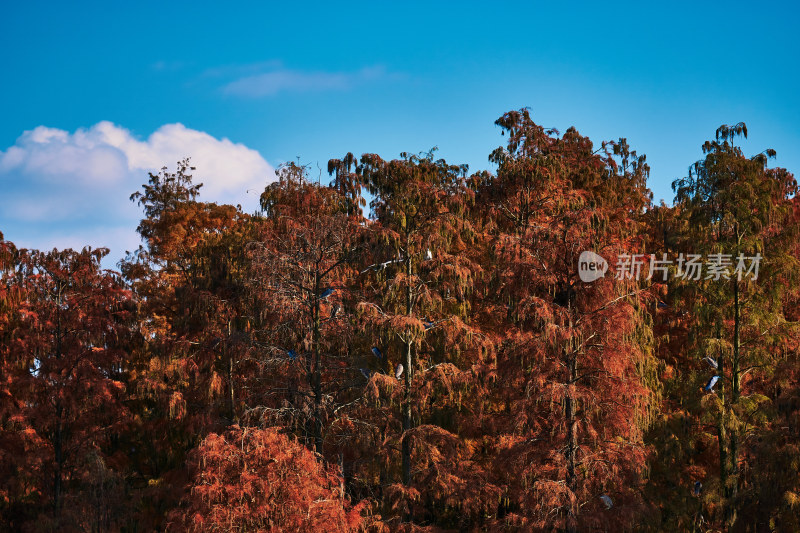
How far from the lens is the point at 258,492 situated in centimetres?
1213

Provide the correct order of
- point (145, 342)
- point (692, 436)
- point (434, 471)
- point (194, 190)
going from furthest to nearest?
point (194, 190) < point (145, 342) < point (692, 436) < point (434, 471)

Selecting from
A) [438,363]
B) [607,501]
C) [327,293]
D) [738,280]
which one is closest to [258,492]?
[327,293]

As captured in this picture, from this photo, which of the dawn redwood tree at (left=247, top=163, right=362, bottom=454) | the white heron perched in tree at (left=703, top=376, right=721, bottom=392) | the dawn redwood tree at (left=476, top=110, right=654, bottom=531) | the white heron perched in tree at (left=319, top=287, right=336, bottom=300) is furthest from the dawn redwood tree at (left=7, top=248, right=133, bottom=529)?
the white heron perched in tree at (left=703, top=376, right=721, bottom=392)

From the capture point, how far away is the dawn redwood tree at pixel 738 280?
1695cm

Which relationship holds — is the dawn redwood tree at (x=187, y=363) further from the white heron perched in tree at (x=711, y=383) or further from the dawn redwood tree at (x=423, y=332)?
the white heron perched in tree at (x=711, y=383)

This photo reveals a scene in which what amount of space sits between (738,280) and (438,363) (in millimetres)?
7319

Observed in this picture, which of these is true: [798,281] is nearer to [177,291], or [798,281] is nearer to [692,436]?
[692,436]

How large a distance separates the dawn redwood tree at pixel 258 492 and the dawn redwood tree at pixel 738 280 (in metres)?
9.15

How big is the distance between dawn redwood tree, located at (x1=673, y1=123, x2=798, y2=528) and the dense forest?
7cm

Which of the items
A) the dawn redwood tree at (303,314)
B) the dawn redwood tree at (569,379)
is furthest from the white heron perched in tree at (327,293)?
the dawn redwood tree at (569,379)

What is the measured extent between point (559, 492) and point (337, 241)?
7.04 meters

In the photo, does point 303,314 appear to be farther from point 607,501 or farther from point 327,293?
point 607,501

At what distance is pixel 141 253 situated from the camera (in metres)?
24.6

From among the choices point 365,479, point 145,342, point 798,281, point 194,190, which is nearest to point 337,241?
point 365,479
